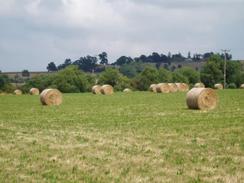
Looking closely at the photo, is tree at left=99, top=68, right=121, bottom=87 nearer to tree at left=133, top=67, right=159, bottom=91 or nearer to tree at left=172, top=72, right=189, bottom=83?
tree at left=133, top=67, right=159, bottom=91

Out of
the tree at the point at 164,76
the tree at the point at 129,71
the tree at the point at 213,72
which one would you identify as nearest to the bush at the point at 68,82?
the tree at the point at 164,76

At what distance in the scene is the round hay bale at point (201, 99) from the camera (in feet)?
94.9

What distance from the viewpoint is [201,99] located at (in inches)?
1145

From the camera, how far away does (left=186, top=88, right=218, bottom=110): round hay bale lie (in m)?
28.9

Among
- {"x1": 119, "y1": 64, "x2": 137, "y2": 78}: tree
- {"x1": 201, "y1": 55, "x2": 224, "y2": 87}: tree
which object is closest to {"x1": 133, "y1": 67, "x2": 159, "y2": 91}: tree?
{"x1": 201, "y1": 55, "x2": 224, "y2": 87}: tree

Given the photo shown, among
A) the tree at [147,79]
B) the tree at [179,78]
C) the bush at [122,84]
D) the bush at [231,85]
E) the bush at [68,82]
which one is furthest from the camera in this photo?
the tree at [179,78]

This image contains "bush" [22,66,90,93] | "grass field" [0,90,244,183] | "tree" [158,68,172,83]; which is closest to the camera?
"grass field" [0,90,244,183]

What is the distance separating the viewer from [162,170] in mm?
10719

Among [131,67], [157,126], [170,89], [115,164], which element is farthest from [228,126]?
[131,67]

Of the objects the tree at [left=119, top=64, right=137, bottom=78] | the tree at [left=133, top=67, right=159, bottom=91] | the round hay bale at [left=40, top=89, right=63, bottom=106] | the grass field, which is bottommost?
the grass field

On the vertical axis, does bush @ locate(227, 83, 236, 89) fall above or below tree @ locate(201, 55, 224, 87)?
below

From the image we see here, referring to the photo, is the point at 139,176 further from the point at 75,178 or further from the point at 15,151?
the point at 15,151

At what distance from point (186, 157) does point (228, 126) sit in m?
6.78

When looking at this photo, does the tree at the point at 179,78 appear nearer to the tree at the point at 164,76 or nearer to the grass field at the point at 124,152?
the tree at the point at 164,76
